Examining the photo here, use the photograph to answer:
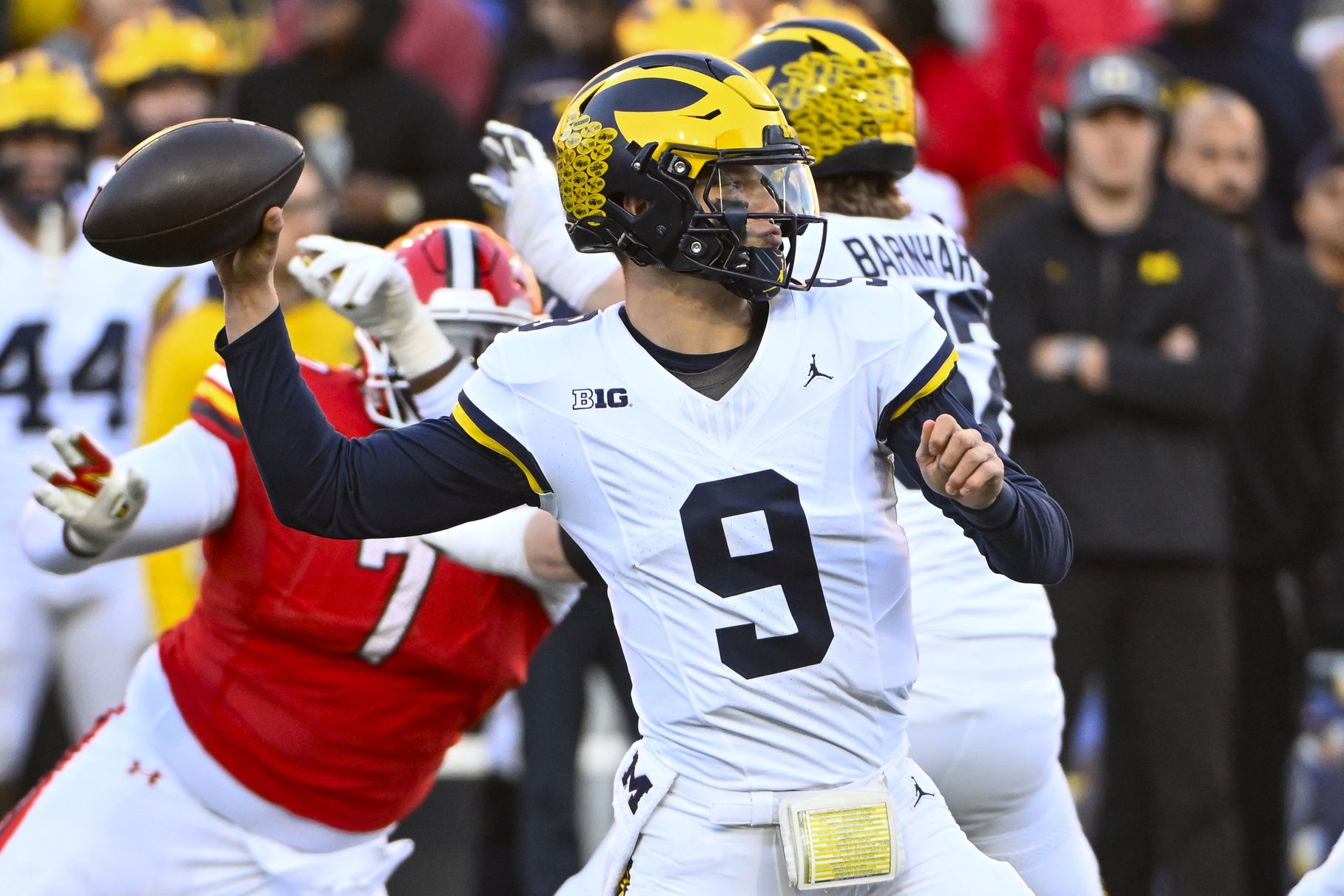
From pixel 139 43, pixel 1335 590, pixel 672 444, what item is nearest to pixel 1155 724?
pixel 1335 590

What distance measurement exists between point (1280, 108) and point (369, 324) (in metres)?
5.23

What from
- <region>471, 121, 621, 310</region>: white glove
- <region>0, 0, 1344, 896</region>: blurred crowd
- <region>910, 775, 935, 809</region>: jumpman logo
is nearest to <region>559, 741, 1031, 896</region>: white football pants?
<region>910, 775, 935, 809</region>: jumpman logo

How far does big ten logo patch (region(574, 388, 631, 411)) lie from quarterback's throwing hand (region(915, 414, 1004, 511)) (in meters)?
0.48

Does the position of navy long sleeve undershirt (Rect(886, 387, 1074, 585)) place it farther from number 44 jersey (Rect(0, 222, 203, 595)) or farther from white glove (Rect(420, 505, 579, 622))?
number 44 jersey (Rect(0, 222, 203, 595))

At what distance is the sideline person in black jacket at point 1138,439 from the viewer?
5.73 meters

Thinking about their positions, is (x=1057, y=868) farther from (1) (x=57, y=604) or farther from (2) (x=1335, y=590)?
(1) (x=57, y=604)

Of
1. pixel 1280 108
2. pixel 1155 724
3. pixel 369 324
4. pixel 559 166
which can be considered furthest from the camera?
pixel 1280 108

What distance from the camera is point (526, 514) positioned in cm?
368

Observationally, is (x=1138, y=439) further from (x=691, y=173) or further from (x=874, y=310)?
(x=691, y=173)

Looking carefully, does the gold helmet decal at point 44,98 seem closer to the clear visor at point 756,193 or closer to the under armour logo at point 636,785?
the clear visor at point 756,193

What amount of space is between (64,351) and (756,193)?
12.3 ft

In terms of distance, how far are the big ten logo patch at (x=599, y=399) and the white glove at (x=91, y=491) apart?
37.7 inches

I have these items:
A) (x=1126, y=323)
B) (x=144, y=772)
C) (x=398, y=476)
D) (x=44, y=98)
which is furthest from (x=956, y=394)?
(x=44, y=98)

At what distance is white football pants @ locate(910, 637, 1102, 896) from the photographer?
3633mm
